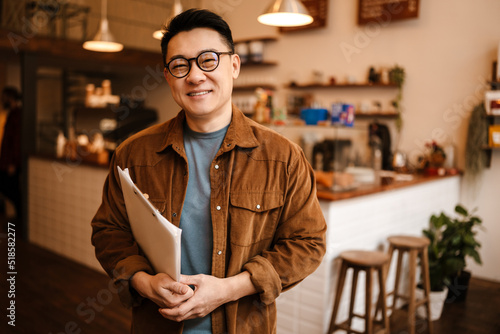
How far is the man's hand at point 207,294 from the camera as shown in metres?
1.13

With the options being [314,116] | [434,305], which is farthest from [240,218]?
[434,305]

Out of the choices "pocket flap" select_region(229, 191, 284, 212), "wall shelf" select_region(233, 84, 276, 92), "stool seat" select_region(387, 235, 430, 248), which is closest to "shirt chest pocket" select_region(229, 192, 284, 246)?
"pocket flap" select_region(229, 191, 284, 212)

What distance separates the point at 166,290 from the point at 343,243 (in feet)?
6.88

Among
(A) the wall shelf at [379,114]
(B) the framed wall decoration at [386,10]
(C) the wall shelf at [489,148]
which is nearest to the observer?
(C) the wall shelf at [489,148]

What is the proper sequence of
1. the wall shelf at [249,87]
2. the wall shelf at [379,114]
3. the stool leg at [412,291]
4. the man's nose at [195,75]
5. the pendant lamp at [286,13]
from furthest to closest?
the wall shelf at [249,87], the wall shelf at [379,114], the pendant lamp at [286,13], the stool leg at [412,291], the man's nose at [195,75]

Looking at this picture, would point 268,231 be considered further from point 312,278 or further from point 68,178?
point 68,178

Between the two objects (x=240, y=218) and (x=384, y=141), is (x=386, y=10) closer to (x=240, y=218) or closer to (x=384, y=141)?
(x=384, y=141)

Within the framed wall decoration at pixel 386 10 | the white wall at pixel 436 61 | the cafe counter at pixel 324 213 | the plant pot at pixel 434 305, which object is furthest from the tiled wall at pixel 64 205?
the framed wall decoration at pixel 386 10

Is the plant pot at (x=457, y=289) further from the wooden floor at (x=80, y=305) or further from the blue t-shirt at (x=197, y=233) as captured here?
the blue t-shirt at (x=197, y=233)

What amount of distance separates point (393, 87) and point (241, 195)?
489 centimetres

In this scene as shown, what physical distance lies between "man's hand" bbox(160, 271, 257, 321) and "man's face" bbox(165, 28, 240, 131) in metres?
0.46

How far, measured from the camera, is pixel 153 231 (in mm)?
1137

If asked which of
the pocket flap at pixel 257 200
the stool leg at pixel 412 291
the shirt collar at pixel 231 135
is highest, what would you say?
the shirt collar at pixel 231 135

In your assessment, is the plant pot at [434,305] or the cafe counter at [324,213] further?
the plant pot at [434,305]
